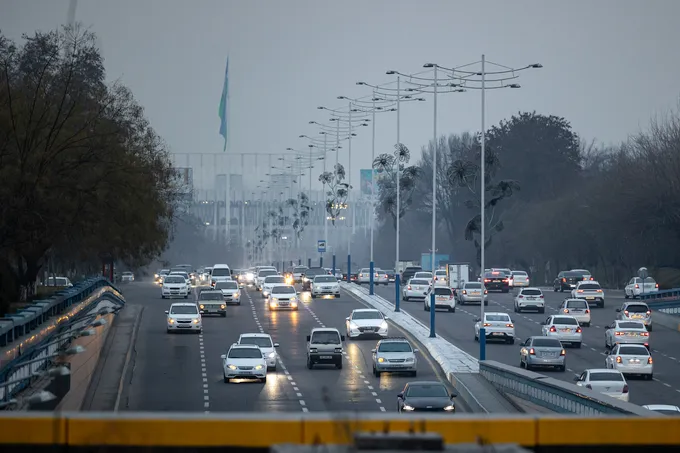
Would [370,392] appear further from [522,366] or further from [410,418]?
[410,418]

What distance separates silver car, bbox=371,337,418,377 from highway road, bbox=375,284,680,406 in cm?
527

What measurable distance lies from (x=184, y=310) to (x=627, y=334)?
21.1 meters

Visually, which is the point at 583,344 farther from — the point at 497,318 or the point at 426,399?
the point at 426,399

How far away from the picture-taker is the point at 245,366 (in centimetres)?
3947

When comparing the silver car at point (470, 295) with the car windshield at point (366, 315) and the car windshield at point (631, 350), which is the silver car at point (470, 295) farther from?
the car windshield at point (631, 350)

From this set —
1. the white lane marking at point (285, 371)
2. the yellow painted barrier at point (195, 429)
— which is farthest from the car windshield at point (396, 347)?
the yellow painted barrier at point (195, 429)

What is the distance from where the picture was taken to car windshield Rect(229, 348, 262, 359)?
39875 mm

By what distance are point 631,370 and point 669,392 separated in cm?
292

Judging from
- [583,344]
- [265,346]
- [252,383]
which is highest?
[265,346]

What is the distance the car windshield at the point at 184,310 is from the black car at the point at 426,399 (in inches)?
1046

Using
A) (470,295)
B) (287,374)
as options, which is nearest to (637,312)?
(470,295)

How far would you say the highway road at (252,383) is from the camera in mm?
34469

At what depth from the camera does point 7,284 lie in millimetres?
46531

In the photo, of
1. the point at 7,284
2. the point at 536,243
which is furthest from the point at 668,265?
the point at 7,284
